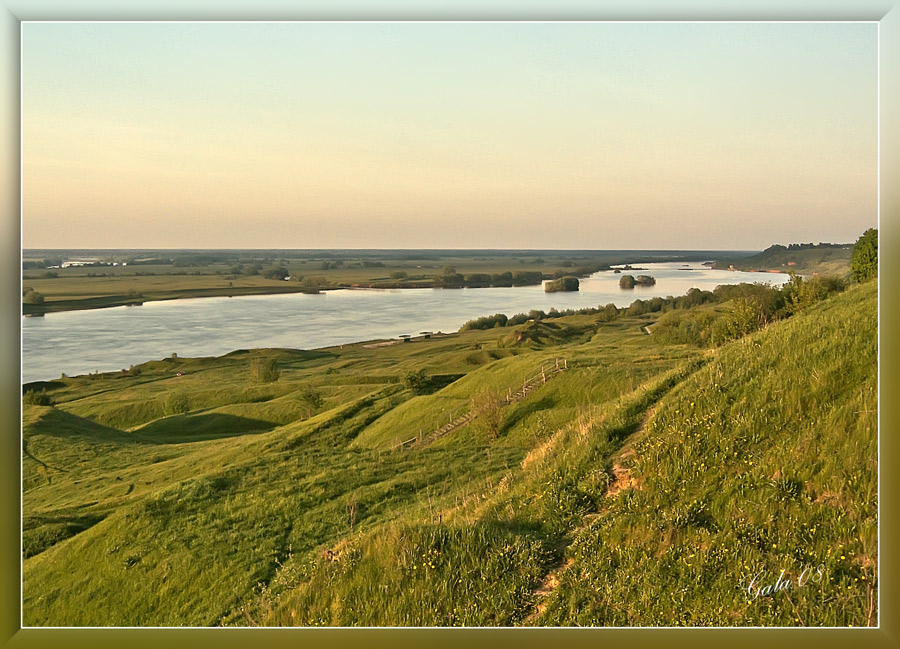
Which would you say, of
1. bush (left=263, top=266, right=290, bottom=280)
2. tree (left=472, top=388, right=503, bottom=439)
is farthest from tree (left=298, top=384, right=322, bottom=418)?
tree (left=472, top=388, right=503, bottom=439)

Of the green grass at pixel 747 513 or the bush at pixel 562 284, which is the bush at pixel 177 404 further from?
the green grass at pixel 747 513

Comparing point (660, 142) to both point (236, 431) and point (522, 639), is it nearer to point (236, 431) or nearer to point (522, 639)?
point (522, 639)

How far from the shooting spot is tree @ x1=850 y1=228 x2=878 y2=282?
14.9 meters

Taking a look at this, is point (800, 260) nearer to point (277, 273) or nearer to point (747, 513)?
point (747, 513)

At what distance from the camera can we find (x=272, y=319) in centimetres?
3891

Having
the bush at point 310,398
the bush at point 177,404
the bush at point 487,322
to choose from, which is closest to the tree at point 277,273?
the bush at point 310,398

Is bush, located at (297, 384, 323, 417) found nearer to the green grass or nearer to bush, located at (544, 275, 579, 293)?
bush, located at (544, 275, 579, 293)

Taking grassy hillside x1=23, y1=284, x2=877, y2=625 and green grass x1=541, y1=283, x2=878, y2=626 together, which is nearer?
green grass x1=541, y1=283, x2=878, y2=626

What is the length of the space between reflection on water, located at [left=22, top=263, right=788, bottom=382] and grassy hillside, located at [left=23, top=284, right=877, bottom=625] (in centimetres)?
1013

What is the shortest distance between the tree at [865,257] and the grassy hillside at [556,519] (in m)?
4.70

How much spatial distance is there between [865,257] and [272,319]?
109 feet

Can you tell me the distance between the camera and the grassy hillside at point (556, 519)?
5.28 metres

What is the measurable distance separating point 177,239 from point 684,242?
640 inches
